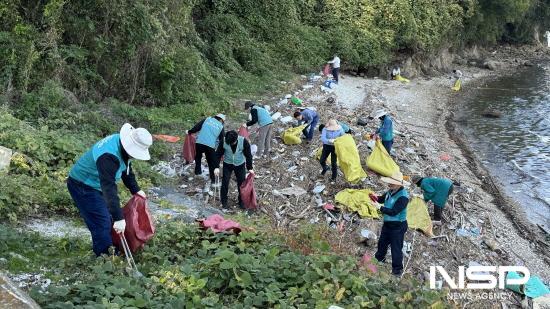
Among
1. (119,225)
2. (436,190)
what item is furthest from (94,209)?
(436,190)

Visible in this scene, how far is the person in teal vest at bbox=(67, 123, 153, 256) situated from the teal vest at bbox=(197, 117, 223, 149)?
485 centimetres

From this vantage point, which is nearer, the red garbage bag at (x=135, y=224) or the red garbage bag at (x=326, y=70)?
the red garbage bag at (x=135, y=224)

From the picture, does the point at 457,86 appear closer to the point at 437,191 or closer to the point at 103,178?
the point at 437,191

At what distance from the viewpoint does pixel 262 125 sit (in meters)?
12.8

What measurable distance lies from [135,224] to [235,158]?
4165mm

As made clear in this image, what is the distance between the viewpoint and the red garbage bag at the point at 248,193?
33.3 feet

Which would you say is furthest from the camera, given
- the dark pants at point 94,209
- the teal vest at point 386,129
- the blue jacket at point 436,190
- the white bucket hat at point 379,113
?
the white bucket hat at point 379,113

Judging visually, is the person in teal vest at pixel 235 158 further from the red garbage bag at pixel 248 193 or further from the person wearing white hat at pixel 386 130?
the person wearing white hat at pixel 386 130

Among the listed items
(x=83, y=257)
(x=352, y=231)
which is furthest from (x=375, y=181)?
(x=83, y=257)

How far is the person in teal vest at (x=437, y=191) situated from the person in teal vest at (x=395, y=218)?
2919 millimetres

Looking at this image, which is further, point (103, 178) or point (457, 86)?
point (457, 86)

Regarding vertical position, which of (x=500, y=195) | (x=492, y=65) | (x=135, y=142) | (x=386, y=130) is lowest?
(x=500, y=195)

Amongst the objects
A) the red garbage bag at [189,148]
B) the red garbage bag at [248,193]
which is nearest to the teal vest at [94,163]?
the red garbage bag at [248,193]

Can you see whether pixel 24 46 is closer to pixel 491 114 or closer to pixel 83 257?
pixel 83 257
